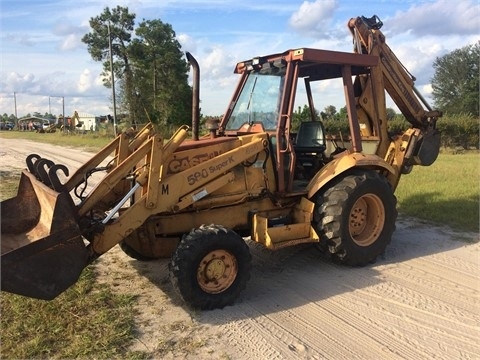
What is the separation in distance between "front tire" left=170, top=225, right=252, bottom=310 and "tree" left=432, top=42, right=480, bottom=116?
2130 inches

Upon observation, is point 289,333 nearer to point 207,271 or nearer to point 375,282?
point 207,271

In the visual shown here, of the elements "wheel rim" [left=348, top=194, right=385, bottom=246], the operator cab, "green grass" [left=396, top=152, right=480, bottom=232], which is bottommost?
"green grass" [left=396, top=152, right=480, bottom=232]

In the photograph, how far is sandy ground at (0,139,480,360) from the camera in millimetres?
3969

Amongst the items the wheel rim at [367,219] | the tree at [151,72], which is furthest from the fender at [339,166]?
the tree at [151,72]

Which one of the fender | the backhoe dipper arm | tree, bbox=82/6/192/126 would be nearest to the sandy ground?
the fender

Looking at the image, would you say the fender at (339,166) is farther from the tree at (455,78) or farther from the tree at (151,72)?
the tree at (455,78)

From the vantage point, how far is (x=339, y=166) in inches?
229

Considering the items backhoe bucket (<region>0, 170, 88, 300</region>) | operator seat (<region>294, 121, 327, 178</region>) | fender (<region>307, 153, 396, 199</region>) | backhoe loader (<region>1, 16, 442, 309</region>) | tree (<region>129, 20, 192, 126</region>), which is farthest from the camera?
tree (<region>129, 20, 192, 126</region>)

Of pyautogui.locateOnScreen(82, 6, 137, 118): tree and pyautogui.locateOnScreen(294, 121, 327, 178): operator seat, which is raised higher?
A: pyautogui.locateOnScreen(82, 6, 137, 118): tree

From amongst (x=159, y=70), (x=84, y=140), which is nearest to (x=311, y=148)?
(x=84, y=140)

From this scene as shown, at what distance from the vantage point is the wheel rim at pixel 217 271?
15.3ft

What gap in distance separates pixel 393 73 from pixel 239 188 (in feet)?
9.73

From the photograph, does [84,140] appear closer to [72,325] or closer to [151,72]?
[151,72]

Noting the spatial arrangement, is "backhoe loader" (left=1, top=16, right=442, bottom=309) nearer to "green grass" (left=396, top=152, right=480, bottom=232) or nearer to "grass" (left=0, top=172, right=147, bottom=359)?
"grass" (left=0, top=172, right=147, bottom=359)
